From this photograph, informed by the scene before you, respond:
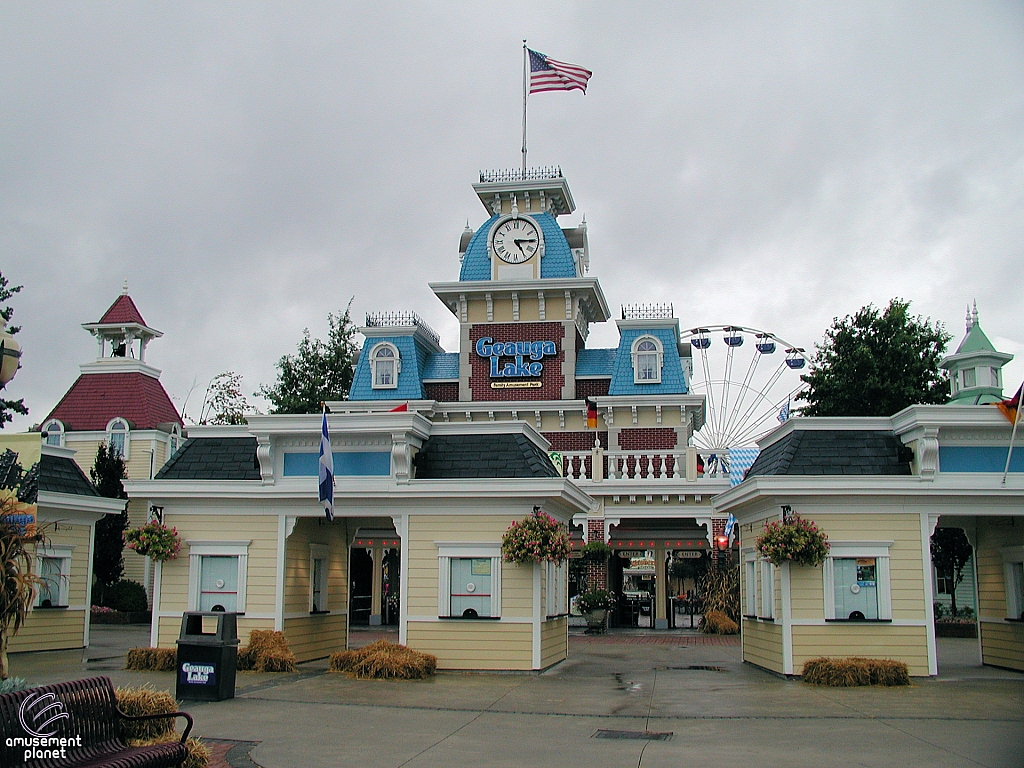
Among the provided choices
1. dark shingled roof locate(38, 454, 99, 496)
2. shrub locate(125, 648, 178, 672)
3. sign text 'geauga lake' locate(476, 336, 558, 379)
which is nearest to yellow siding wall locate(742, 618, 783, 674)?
shrub locate(125, 648, 178, 672)

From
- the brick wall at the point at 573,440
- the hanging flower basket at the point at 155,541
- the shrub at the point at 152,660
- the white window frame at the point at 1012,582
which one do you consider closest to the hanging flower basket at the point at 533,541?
the shrub at the point at 152,660

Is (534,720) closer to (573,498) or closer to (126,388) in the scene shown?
(573,498)

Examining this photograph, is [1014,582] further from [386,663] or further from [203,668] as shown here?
[203,668]

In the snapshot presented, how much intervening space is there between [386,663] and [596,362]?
78.0 feet

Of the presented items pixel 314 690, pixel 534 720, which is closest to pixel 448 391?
pixel 314 690

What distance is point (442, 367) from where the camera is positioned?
136 feet

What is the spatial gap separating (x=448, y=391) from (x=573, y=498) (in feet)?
69.1

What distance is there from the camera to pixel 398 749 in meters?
11.1

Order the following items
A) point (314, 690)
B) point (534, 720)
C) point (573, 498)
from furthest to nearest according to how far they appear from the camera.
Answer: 1. point (573, 498)
2. point (314, 690)
3. point (534, 720)

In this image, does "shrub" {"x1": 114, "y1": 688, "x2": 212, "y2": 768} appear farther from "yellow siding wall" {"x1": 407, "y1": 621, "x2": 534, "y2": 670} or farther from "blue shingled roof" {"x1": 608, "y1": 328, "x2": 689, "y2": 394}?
"blue shingled roof" {"x1": 608, "y1": 328, "x2": 689, "y2": 394}

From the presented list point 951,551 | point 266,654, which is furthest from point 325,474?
point 951,551

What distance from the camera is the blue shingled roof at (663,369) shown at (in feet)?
127

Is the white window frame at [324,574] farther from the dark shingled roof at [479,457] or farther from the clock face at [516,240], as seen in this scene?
the clock face at [516,240]

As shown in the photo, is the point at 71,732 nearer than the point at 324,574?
Yes
